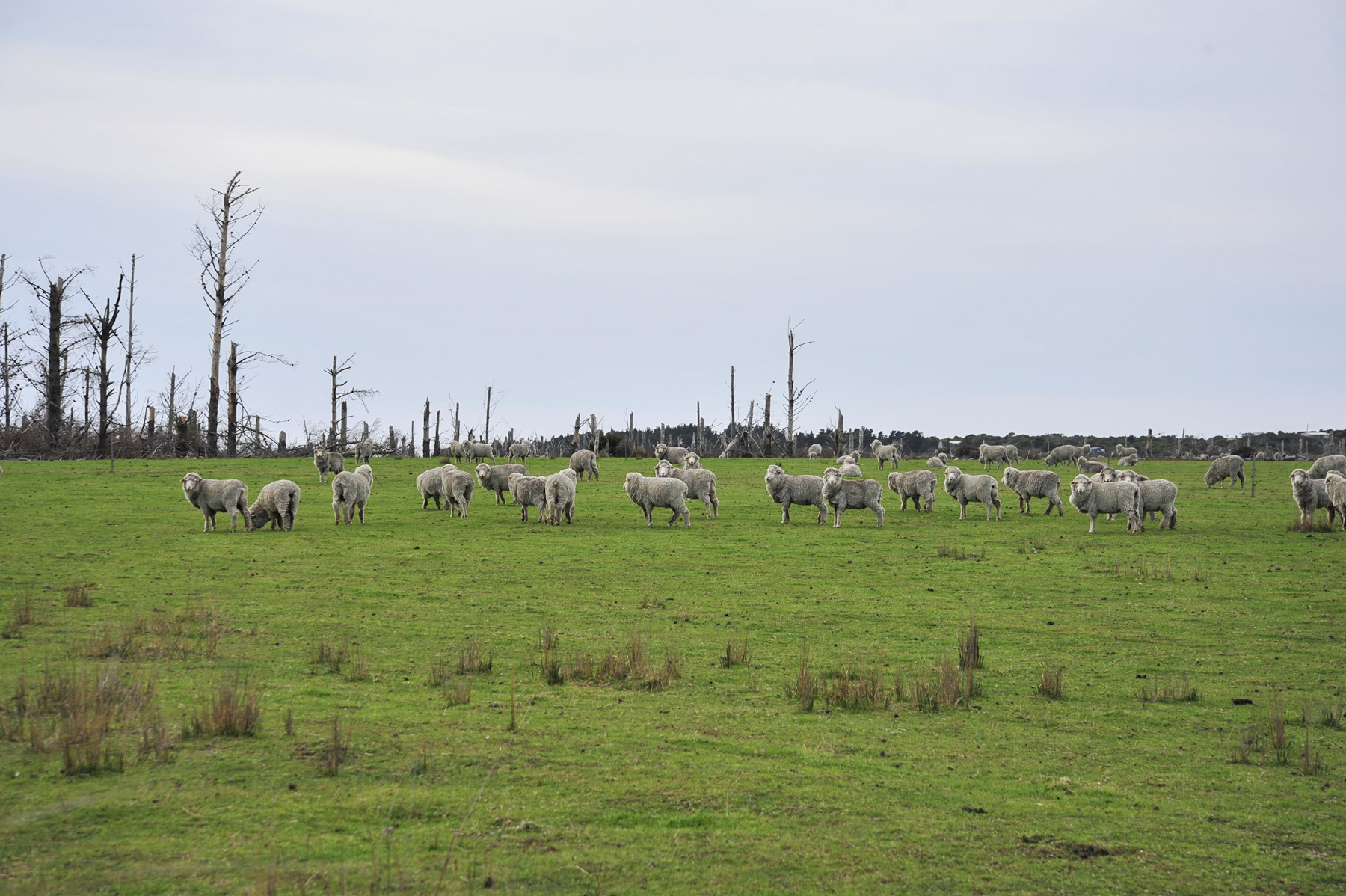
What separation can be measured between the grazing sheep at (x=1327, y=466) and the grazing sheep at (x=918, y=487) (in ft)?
45.6

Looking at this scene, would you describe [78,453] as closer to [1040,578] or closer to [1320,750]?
[1040,578]

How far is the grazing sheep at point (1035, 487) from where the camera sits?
95.2ft

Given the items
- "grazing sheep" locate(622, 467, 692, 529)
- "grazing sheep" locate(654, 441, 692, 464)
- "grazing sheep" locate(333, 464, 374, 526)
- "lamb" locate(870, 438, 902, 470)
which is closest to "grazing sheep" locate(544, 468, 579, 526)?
"grazing sheep" locate(622, 467, 692, 529)

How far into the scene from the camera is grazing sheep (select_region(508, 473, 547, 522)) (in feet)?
87.8

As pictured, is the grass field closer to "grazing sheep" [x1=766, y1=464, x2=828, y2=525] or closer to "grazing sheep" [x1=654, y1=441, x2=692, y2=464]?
"grazing sheep" [x1=766, y1=464, x2=828, y2=525]

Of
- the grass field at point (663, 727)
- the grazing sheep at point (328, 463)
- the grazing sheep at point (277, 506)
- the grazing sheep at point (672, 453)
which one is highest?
the grazing sheep at point (672, 453)

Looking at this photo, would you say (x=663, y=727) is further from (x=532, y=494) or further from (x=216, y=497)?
(x=532, y=494)

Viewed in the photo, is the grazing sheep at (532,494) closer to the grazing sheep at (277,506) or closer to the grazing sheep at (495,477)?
the grazing sheep at (495,477)

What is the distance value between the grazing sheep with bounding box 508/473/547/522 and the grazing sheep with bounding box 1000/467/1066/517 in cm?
1359

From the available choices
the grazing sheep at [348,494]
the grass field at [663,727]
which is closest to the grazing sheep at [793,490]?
the grass field at [663,727]

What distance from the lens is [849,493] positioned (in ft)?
88.5

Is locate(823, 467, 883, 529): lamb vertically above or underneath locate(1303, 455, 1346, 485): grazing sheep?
underneath

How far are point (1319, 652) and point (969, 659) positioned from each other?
15.6 ft

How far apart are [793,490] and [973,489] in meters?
5.02
